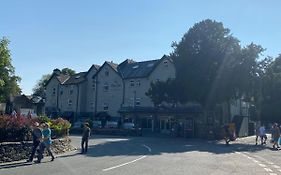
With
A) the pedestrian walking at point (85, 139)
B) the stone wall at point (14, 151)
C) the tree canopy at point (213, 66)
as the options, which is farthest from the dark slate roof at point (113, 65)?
the stone wall at point (14, 151)

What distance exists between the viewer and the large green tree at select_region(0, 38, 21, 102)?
1439 inches

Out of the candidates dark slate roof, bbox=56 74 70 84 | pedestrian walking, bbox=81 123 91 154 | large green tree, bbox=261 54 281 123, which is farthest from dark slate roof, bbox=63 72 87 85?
pedestrian walking, bbox=81 123 91 154

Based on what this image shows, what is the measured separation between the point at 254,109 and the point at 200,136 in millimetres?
39779

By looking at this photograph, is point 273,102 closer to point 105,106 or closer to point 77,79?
point 105,106

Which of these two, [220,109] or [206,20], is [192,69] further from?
[220,109]

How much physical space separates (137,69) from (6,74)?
26816mm

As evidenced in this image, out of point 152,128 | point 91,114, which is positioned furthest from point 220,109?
point 91,114

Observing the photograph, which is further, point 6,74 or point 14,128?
point 6,74

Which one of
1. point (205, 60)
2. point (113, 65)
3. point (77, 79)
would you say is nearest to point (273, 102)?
point (113, 65)

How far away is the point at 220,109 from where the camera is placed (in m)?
52.9

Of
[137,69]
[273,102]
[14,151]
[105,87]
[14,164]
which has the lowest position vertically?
[14,164]

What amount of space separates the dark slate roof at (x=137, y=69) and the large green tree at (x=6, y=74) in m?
19.8

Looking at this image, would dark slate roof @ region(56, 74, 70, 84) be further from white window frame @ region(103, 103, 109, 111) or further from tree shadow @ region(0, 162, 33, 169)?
tree shadow @ region(0, 162, 33, 169)

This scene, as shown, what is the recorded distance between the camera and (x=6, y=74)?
40.8m
